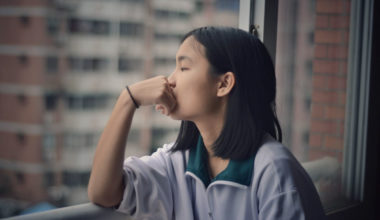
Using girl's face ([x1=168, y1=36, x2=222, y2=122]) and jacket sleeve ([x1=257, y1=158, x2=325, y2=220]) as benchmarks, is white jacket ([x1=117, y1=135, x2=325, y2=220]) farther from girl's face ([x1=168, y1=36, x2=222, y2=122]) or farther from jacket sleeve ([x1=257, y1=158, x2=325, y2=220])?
girl's face ([x1=168, y1=36, x2=222, y2=122])

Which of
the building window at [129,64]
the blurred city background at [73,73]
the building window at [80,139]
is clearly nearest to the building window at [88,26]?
the blurred city background at [73,73]

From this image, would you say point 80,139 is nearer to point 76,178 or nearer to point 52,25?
point 76,178

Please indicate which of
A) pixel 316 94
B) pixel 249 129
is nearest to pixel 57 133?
pixel 249 129

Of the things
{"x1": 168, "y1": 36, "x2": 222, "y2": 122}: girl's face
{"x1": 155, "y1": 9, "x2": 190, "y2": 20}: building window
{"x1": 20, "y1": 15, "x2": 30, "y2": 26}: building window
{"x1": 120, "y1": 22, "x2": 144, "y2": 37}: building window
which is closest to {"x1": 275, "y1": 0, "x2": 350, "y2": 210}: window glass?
{"x1": 155, "y1": 9, "x2": 190, "y2": 20}: building window

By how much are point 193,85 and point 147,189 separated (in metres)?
0.33

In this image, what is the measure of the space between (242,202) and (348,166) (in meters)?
1.41

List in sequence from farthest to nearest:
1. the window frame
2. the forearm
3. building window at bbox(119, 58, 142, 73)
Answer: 1. the window frame
2. building window at bbox(119, 58, 142, 73)
3. the forearm

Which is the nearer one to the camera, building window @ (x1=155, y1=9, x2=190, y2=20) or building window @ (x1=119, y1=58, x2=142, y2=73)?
building window @ (x1=119, y1=58, x2=142, y2=73)

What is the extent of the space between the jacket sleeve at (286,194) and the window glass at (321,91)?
92 cm

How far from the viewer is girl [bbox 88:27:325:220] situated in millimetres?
1089

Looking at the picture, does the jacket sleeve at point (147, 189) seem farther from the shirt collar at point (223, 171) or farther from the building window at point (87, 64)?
the building window at point (87, 64)

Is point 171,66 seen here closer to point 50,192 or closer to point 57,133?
point 57,133

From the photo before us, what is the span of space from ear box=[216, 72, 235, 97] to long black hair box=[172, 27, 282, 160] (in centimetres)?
1

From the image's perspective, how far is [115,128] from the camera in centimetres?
108
